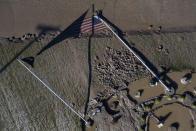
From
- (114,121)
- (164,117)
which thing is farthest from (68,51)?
(164,117)

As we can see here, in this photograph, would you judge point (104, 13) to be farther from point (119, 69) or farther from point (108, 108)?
point (108, 108)

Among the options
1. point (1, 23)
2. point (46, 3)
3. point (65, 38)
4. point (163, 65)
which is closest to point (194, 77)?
point (163, 65)

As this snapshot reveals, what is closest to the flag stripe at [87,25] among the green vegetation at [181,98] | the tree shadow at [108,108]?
the tree shadow at [108,108]

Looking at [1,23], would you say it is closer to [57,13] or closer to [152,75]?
[57,13]

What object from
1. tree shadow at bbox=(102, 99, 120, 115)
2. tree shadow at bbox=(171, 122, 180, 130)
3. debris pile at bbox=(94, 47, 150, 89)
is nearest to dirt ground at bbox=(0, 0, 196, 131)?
debris pile at bbox=(94, 47, 150, 89)

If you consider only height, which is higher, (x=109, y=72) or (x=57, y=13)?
(x=57, y=13)

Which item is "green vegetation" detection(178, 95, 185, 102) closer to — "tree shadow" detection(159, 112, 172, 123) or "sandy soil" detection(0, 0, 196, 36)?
"tree shadow" detection(159, 112, 172, 123)
